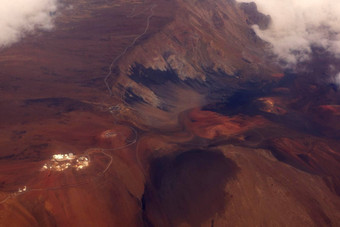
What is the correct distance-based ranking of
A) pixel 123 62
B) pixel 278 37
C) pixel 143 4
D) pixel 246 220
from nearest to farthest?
pixel 246 220, pixel 123 62, pixel 143 4, pixel 278 37

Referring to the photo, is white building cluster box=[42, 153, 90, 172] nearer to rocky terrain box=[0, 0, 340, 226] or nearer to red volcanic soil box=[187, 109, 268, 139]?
rocky terrain box=[0, 0, 340, 226]

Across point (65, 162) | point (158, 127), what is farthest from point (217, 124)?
point (65, 162)

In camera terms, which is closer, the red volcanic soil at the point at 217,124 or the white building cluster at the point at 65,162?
the white building cluster at the point at 65,162

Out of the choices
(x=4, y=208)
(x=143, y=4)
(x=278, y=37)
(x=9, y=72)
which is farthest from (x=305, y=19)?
(x=4, y=208)

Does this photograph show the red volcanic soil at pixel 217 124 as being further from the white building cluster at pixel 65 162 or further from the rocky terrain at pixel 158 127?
the white building cluster at pixel 65 162

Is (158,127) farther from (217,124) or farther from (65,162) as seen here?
(65,162)

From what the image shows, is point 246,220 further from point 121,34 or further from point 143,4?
point 143,4

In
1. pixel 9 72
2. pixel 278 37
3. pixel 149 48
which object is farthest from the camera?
pixel 278 37

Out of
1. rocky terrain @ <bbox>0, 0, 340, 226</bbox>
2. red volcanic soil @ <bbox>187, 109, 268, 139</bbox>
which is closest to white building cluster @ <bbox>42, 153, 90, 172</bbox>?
rocky terrain @ <bbox>0, 0, 340, 226</bbox>

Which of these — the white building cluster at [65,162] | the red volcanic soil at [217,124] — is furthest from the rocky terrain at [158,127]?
the red volcanic soil at [217,124]
